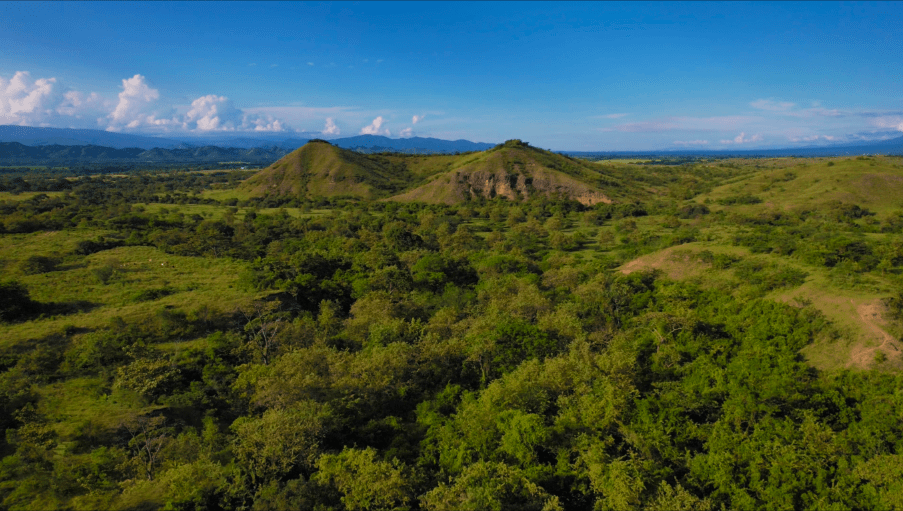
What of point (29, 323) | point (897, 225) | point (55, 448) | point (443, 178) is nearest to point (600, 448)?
point (55, 448)

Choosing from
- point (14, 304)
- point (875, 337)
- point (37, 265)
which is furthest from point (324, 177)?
point (875, 337)

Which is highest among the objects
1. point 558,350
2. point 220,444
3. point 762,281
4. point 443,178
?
point 443,178

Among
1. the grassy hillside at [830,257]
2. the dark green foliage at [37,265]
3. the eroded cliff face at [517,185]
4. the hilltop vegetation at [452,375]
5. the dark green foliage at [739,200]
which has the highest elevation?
the eroded cliff face at [517,185]

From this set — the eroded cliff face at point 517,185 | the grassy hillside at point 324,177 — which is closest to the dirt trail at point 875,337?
the eroded cliff face at point 517,185

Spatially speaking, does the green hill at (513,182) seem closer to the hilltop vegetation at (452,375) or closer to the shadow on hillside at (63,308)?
the hilltop vegetation at (452,375)

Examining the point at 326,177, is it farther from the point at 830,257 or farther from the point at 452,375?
the point at 830,257

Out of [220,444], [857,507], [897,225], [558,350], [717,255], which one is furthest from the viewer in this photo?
[897,225]

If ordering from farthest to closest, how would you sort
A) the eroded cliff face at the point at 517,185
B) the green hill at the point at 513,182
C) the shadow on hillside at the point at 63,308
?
the green hill at the point at 513,182 → the eroded cliff face at the point at 517,185 → the shadow on hillside at the point at 63,308

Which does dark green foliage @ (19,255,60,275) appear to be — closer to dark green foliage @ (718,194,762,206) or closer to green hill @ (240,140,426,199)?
green hill @ (240,140,426,199)

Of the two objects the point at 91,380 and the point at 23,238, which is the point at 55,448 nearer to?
the point at 91,380
